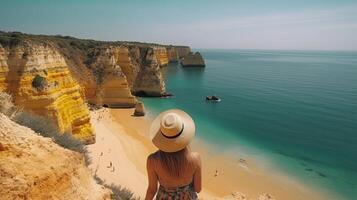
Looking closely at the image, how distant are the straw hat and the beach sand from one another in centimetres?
1171

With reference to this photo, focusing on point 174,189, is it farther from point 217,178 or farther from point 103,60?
point 103,60

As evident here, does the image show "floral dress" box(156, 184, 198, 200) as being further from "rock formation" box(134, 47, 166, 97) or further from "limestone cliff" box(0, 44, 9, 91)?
"rock formation" box(134, 47, 166, 97)

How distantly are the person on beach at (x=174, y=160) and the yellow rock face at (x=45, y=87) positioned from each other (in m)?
15.5

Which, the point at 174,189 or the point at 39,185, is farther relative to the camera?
the point at 39,185

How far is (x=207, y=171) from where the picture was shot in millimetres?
21344

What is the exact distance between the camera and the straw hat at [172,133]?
3.62m

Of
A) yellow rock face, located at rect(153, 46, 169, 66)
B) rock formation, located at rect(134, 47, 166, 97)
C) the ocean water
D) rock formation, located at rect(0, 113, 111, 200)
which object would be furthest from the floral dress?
yellow rock face, located at rect(153, 46, 169, 66)

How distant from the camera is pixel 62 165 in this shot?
563cm

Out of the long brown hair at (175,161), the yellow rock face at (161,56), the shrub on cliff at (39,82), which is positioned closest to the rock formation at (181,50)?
the yellow rock face at (161,56)

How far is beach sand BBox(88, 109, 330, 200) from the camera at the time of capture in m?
18.2

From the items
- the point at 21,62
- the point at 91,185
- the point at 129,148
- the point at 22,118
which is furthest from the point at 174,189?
the point at 129,148

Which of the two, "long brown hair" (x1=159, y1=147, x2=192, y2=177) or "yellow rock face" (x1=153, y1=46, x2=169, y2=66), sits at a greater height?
"long brown hair" (x1=159, y1=147, x2=192, y2=177)

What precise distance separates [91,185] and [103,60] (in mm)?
33900

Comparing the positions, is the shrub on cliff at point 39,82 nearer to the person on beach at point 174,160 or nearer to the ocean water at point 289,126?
the ocean water at point 289,126
